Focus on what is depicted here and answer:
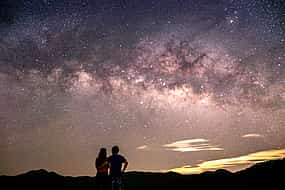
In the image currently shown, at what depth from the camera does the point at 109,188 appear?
14305mm

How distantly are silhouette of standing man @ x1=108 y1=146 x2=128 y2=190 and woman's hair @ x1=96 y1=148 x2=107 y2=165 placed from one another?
0.24 m

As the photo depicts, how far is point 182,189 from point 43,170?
3707 centimetres

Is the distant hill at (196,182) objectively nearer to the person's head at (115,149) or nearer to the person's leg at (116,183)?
the person's leg at (116,183)

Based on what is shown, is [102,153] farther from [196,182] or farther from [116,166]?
[196,182]

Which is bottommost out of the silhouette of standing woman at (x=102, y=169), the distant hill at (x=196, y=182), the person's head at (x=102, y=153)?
the distant hill at (x=196, y=182)

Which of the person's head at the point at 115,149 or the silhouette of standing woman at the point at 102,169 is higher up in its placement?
the person's head at the point at 115,149

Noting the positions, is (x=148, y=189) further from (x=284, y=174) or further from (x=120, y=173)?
(x=120, y=173)

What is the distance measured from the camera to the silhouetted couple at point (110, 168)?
14.0 m

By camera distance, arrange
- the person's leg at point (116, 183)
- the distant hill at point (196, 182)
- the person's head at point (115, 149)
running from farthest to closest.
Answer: the distant hill at point (196, 182), the person's leg at point (116, 183), the person's head at point (115, 149)

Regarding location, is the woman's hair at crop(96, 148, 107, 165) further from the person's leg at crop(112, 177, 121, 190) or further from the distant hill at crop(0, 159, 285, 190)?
the distant hill at crop(0, 159, 285, 190)

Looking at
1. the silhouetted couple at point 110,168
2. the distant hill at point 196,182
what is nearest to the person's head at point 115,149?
the silhouetted couple at point 110,168

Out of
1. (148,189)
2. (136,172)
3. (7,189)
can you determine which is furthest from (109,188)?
(136,172)

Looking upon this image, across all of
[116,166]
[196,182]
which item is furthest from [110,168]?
[196,182]

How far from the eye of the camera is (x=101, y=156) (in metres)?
14.1
